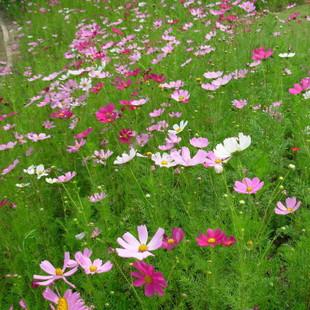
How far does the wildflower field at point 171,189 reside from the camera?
1440 millimetres

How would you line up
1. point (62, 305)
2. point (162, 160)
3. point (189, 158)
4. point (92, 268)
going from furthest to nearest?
point (162, 160) → point (189, 158) → point (92, 268) → point (62, 305)

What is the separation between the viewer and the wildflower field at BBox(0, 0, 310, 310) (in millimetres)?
1440

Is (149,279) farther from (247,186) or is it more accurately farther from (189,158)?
(189,158)

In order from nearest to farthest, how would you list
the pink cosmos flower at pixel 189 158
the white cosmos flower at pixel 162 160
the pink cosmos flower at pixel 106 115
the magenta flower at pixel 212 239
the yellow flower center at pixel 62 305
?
1. the yellow flower center at pixel 62 305
2. the magenta flower at pixel 212 239
3. the pink cosmos flower at pixel 189 158
4. the white cosmos flower at pixel 162 160
5. the pink cosmos flower at pixel 106 115

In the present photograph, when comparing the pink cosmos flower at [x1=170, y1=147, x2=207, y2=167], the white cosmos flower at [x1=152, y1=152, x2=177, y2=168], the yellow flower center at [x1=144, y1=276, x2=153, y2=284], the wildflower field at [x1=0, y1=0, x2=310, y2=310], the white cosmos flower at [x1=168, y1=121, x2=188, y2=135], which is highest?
the yellow flower center at [x1=144, y1=276, x2=153, y2=284]

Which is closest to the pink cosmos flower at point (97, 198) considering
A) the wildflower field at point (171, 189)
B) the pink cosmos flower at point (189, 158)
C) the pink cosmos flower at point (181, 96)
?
the wildflower field at point (171, 189)

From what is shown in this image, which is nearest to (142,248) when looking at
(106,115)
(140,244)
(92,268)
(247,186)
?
(140,244)

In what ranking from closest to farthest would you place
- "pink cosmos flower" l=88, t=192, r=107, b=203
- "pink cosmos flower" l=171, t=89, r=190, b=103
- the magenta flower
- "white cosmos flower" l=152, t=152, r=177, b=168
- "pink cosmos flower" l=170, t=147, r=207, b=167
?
1. the magenta flower
2. "pink cosmos flower" l=170, t=147, r=207, b=167
3. "white cosmos flower" l=152, t=152, r=177, b=168
4. "pink cosmos flower" l=88, t=192, r=107, b=203
5. "pink cosmos flower" l=171, t=89, r=190, b=103

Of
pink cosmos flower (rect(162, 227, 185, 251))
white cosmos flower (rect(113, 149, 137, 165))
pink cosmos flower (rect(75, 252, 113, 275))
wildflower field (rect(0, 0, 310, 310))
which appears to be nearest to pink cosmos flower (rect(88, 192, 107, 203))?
wildflower field (rect(0, 0, 310, 310))

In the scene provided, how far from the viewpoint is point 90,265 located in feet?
4.53

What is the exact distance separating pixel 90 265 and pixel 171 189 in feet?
2.56

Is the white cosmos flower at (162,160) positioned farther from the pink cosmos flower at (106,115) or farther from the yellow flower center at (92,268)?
the pink cosmos flower at (106,115)

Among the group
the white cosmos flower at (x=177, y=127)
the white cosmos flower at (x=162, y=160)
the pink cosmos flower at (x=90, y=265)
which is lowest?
the white cosmos flower at (x=177, y=127)

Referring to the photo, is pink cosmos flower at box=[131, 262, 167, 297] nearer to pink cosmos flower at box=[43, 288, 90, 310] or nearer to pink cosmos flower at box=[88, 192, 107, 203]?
pink cosmos flower at box=[43, 288, 90, 310]
